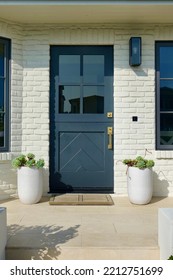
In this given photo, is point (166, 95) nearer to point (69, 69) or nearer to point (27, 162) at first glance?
point (69, 69)

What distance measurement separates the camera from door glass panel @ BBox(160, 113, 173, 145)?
4738 mm

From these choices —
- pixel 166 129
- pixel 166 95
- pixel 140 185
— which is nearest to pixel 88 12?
pixel 166 95

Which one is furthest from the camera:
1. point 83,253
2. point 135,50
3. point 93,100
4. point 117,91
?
point 93,100

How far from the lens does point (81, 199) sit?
435 centimetres

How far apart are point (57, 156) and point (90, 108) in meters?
0.94

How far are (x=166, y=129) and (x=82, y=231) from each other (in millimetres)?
2437

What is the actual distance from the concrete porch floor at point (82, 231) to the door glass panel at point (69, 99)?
1493 mm

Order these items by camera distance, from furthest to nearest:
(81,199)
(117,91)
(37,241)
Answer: (117,91), (81,199), (37,241)

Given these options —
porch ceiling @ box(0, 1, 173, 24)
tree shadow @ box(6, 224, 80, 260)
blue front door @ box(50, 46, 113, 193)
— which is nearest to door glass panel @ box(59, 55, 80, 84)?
blue front door @ box(50, 46, 113, 193)

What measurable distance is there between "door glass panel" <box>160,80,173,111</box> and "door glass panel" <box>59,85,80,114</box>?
1.35 m

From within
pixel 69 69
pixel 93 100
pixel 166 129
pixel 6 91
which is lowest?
pixel 166 129

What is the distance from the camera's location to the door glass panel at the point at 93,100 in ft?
15.7

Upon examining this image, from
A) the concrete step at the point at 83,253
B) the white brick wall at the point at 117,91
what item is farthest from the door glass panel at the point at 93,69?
the concrete step at the point at 83,253
